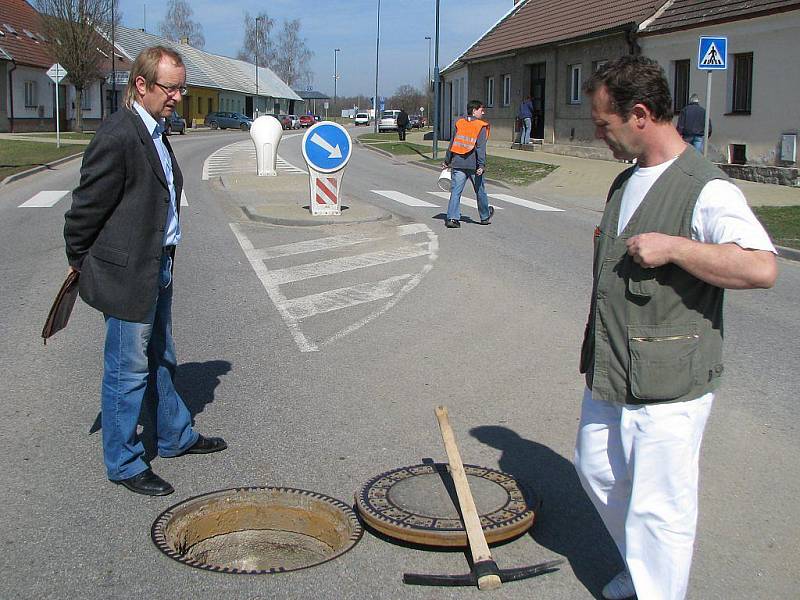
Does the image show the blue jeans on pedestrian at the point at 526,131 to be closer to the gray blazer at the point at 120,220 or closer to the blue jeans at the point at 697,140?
the blue jeans at the point at 697,140

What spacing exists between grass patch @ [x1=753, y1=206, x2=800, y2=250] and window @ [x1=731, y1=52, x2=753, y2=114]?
7.04 m

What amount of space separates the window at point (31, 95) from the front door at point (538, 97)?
27.6m

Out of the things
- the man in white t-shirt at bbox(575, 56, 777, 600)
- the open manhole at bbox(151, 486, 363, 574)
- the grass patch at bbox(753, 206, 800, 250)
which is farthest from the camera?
the grass patch at bbox(753, 206, 800, 250)

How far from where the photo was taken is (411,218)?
1488 centimetres

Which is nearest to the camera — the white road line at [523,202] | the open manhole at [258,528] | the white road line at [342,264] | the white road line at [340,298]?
the open manhole at [258,528]

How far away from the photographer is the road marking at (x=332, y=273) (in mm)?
7848

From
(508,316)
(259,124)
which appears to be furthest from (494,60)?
(508,316)

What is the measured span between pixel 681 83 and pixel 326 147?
14.3m

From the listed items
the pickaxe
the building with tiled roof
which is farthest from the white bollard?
the pickaxe

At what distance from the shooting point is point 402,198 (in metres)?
18.4

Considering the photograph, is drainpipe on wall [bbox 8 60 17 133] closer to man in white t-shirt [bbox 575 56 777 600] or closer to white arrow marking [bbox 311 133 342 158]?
white arrow marking [bbox 311 133 342 158]

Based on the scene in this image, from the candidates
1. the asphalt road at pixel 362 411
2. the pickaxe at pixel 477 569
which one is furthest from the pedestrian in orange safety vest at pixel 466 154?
the pickaxe at pixel 477 569

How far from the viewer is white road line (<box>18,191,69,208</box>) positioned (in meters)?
16.0

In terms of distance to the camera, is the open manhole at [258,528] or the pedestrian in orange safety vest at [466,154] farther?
the pedestrian in orange safety vest at [466,154]
